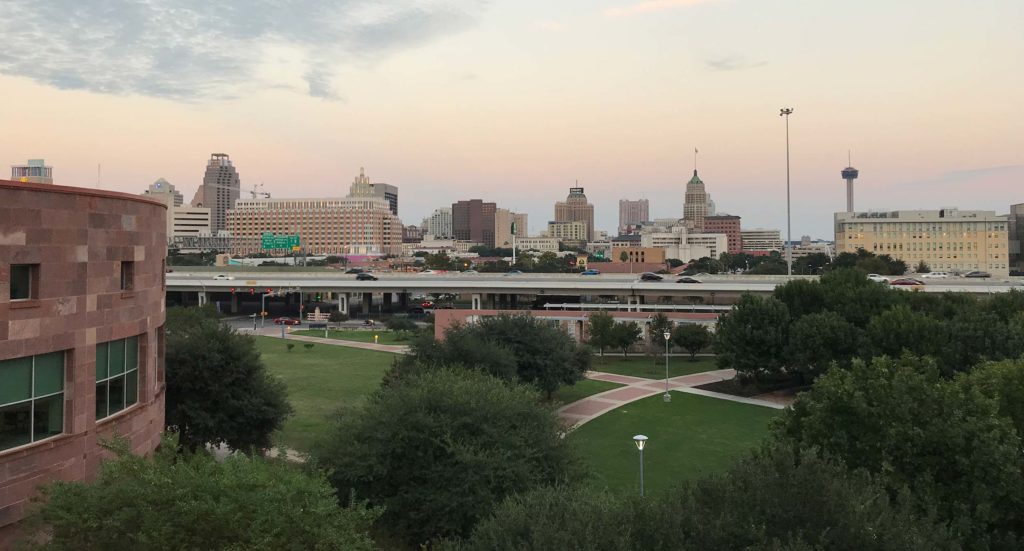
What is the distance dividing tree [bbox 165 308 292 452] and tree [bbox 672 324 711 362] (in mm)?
38580

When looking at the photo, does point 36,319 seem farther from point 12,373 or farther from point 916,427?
point 916,427

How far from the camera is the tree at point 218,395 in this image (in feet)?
96.6

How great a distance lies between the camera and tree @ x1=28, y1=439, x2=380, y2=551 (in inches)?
493

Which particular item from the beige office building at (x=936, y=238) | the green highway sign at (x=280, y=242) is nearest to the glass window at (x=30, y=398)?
the green highway sign at (x=280, y=242)

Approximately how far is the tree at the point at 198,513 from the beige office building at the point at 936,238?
598ft

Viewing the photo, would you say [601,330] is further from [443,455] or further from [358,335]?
[443,455]

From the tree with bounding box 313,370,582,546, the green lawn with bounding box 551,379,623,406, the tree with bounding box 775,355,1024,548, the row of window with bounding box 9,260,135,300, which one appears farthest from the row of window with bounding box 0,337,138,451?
the green lawn with bounding box 551,379,623,406

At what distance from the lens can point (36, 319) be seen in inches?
665

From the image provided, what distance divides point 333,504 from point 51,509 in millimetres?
5412

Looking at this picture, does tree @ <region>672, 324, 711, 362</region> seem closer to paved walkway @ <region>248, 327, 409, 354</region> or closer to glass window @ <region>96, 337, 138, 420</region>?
paved walkway @ <region>248, 327, 409, 354</region>

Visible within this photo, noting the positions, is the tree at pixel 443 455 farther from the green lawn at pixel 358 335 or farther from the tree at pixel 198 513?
the green lawn at pixel 358 335

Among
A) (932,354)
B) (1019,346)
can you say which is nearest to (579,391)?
(932,354)

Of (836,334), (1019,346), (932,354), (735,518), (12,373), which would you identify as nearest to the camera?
(735,518)

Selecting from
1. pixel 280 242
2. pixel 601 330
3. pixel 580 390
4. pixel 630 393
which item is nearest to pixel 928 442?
pixel 630 393
